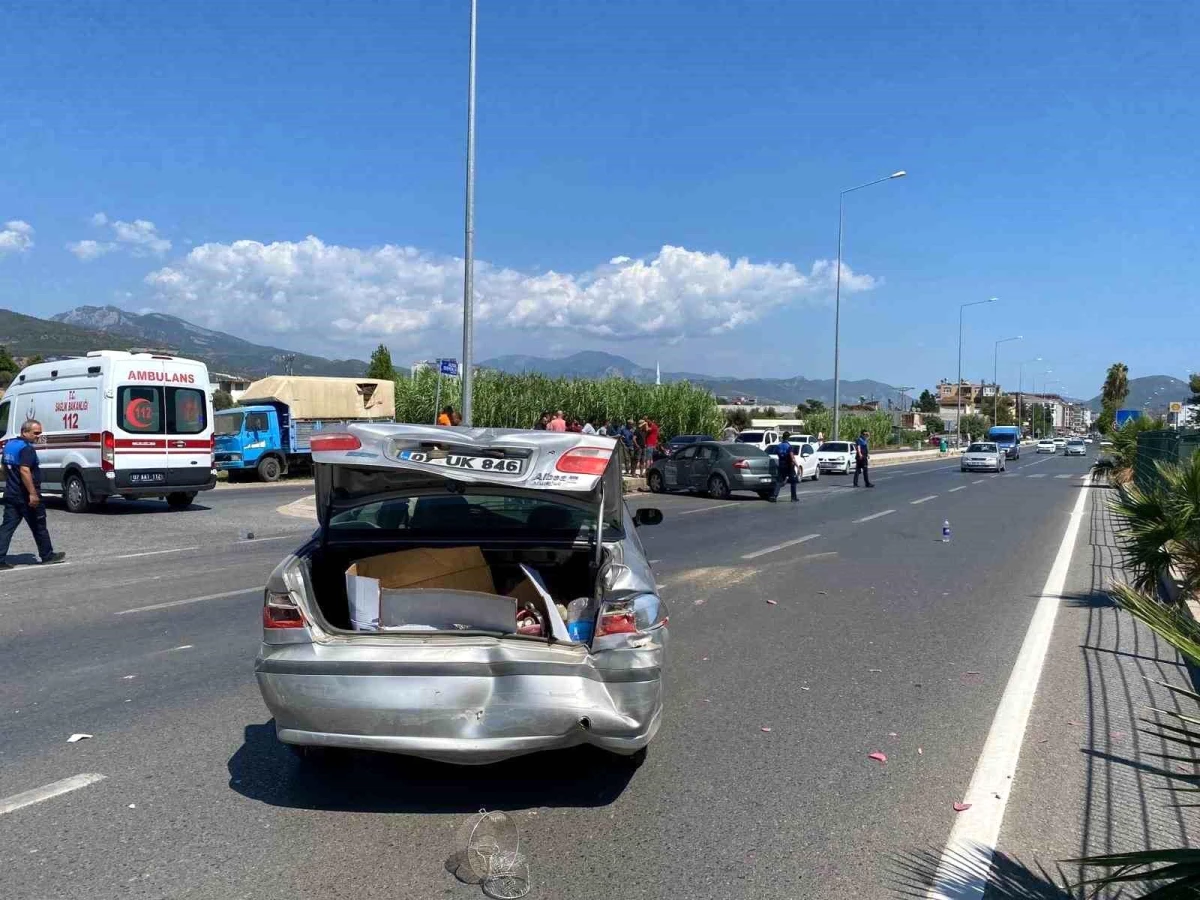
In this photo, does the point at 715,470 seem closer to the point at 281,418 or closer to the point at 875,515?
the point at 875,515

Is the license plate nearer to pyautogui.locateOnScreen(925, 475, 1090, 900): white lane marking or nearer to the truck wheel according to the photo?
pyautogui.locateOnScreen(925, 475, 1090, 900): white lane marking

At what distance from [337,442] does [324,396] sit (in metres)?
26.6

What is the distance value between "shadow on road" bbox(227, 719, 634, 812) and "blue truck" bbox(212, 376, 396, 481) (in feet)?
66.5

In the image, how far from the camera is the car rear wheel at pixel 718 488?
2552 centimetres

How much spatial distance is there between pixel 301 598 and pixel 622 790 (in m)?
1.80

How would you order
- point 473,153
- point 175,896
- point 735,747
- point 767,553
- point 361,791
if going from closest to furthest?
point 175,896
point 361,791
point 735,747
point 767,553
point 473,153

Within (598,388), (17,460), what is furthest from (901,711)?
(598,388)

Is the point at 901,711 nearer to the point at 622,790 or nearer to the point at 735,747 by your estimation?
the point at 735,747

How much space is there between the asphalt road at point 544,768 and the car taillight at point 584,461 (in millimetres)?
1568

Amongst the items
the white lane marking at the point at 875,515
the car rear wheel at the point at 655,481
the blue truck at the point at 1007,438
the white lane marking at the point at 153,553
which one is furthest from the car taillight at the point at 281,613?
the blue truck at the point at 1007,438

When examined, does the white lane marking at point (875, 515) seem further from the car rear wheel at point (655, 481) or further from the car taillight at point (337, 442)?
the car taillight at point (337, 442)

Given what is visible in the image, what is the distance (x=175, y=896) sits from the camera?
11.6 feet

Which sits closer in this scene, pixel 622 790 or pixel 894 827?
pixel 894 827

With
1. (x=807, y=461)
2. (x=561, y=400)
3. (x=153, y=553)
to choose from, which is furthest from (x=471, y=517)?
(x=561, y=400)
